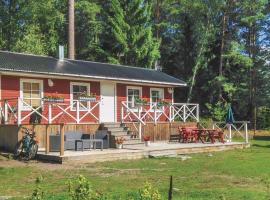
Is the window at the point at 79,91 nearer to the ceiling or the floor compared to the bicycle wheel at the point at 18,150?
nearer to the ceiling

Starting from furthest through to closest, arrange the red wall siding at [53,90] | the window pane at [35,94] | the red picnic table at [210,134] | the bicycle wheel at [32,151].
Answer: the red picnic table at [210,134]
the window pane at [35,94]
the red wall siding at [53,90]
the bicycle wheel at [32,151]

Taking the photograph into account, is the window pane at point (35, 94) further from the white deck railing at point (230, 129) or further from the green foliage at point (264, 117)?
the green foliage at point (264, 117)

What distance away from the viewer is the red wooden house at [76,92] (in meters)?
17.9

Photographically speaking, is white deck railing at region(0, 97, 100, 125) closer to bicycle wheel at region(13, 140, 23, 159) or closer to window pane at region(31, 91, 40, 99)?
window pane at region(31, 91, 40, 99)

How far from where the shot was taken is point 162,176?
37.2 feet

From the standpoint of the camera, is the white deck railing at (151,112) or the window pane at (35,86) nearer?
the window pane at (35,86)

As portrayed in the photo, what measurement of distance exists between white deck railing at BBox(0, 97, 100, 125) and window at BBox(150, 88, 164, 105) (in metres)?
3.93

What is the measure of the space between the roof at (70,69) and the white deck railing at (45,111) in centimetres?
118

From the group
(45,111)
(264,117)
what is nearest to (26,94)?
(45,111)

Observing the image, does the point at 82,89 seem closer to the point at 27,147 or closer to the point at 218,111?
the point at 27,147

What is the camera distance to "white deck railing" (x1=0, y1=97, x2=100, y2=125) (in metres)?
16.6

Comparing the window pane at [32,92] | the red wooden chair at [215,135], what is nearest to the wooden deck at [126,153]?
the red wooden chair at [215,135]

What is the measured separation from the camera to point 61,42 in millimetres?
38312

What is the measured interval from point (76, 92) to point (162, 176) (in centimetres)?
982
